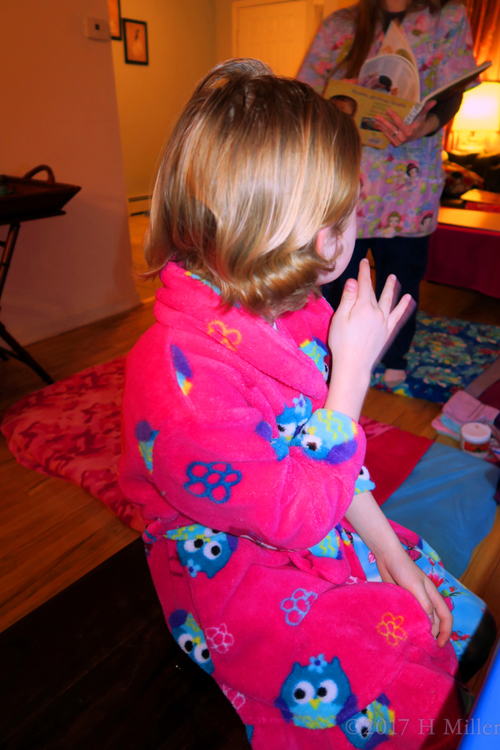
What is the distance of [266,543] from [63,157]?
2.39 meters

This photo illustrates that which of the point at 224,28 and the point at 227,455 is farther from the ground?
the point at 224,28

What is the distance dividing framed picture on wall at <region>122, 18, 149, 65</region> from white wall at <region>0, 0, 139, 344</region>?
3209mm

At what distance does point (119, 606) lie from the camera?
2.60 feet

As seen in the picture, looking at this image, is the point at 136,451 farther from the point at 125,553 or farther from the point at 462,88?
the point at 462,88

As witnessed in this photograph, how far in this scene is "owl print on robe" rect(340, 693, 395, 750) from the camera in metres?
0.59

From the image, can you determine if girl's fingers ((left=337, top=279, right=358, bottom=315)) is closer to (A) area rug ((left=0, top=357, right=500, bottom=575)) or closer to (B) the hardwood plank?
(B) the hardwood plank

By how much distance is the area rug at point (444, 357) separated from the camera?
2.10 metres

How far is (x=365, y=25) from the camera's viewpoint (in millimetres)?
1595

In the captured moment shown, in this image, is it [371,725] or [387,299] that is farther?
[387,299]

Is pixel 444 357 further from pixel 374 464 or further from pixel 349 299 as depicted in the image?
pixel 349 299

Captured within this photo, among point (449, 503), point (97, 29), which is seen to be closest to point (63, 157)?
point (97, 29)

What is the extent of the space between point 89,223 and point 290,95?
7.55 feet

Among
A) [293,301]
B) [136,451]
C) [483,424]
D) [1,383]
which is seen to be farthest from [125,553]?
[1,383]

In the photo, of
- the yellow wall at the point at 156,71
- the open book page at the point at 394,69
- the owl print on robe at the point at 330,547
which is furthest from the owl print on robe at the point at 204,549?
the yellow wall at the point at 156,71
